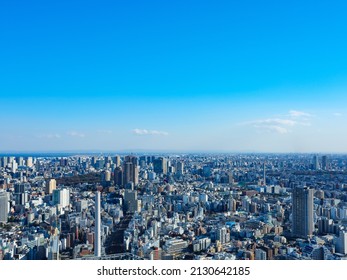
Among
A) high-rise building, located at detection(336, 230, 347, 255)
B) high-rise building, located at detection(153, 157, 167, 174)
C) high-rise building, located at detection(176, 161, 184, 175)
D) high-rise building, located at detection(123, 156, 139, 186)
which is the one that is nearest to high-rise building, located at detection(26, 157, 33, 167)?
high-rise building, located at detection(123, 156, 139, 186)

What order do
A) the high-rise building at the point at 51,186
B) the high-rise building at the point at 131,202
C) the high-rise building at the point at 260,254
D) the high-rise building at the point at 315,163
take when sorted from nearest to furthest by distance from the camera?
1. the high-rise building at the point at 260,254
2. the high-rise building at the point at 131,202
3. the high-rise building at the point at 51,186
4. the high-rise building at the point at 315,163

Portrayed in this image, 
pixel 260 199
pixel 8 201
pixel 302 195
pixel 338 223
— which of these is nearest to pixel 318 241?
pixel 338 223

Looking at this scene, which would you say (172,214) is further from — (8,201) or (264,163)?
(8,201)

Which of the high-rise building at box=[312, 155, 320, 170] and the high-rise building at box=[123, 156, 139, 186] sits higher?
the high-rise building at box=[312, 155, 320, 170]

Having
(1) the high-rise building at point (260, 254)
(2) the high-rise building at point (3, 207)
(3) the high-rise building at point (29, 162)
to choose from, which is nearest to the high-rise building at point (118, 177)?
(3) the high-rise building at point (29, 162)

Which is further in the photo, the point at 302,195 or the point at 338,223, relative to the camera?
the point at 302,195

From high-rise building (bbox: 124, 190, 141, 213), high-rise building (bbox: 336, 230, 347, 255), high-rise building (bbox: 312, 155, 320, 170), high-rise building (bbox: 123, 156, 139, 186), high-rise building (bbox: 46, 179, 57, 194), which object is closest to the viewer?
high-rise building (bbox: 336, 230, 347, 255)

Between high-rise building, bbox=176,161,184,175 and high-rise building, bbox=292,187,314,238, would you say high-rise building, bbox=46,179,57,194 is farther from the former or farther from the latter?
high-rise building, bbox=292,187,314,238

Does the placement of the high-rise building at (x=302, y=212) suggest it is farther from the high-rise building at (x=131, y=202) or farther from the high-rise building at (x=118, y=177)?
the high-rise building at (x=118, y=177)
